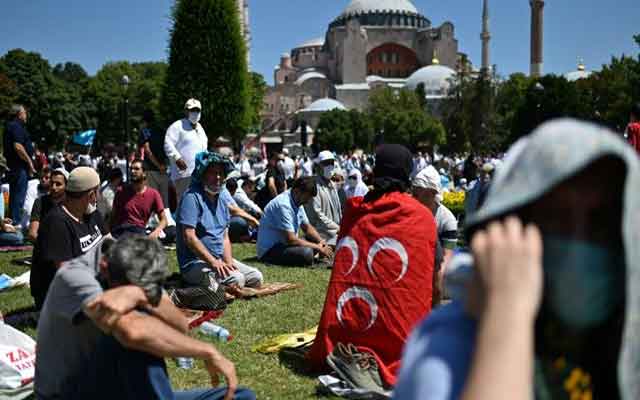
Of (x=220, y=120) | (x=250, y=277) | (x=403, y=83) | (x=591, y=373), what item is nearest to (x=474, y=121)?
(x=220, y=120)

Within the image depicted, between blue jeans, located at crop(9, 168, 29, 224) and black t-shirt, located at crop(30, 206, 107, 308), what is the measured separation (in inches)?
224

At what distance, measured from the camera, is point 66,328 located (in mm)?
2617

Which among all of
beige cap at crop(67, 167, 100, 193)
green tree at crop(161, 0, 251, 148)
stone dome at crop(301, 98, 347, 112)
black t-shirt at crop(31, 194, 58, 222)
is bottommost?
black t-shirt at crop(31, 194, 58, 222)

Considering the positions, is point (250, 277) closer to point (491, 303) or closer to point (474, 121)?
point (491, 303)

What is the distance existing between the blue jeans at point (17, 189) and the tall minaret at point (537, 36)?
71352 mm

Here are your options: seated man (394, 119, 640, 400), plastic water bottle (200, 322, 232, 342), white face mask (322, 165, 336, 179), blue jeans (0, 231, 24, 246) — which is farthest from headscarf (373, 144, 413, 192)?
blue jeans (0, 231, 24, 246)

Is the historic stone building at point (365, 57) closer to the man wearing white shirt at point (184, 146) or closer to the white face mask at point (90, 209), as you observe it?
the man wearing white shirt at point (184, 146)

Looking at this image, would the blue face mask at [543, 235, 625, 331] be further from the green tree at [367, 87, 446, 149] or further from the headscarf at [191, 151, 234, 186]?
the green tree at [367, 87, 446, 149]

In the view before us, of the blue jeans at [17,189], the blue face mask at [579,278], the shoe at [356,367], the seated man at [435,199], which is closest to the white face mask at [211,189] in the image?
the seated man at [435,199]

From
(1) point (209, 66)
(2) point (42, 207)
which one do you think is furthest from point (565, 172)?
(1) point (209, 66)

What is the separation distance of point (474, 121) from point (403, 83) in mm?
64626

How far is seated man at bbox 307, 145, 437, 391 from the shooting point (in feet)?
13.4

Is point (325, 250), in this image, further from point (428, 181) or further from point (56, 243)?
point (56, 243)

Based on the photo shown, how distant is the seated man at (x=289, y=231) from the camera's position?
8.13 metres
